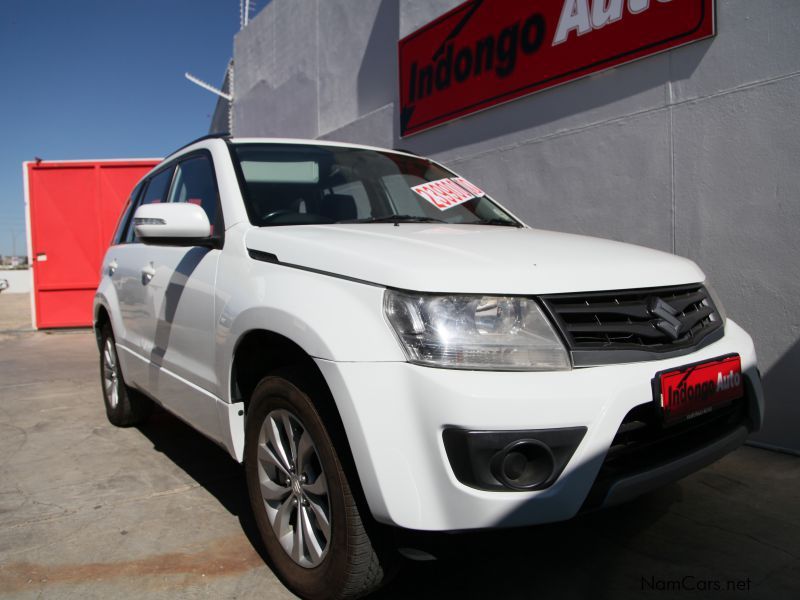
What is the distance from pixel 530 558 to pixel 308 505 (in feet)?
3.10

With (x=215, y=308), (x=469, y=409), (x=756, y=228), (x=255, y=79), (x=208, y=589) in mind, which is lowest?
(x=208, y=589)

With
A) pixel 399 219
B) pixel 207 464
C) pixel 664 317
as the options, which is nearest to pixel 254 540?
pixel 207 464

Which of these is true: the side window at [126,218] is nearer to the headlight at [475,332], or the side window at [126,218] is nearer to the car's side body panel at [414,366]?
the car's side body panel at [414,366]

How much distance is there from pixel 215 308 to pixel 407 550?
1281 mm

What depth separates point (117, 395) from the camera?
4.40 m

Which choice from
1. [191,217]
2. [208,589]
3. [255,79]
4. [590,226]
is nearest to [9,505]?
[208,589]

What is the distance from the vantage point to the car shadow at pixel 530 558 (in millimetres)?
1825

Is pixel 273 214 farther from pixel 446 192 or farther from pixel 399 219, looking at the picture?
pixel 446 192

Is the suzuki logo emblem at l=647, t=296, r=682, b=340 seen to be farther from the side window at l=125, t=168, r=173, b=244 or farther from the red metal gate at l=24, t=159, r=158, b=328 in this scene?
the red metal gate at l=24, t=159, r=158, b=328

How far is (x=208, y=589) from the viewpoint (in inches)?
93.0

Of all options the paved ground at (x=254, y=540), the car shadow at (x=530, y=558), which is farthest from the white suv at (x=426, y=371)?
the paved ground at (x=254, y=540)

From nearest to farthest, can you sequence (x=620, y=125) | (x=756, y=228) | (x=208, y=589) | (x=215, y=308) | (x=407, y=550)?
(x=407, y=550)
(x=208, y=589)
(x=215, y=308)
(x=756, y=228)
(x=620, y=125)

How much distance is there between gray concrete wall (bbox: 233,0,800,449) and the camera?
12.1ft

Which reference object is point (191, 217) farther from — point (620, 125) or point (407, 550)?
point (620, 125)
